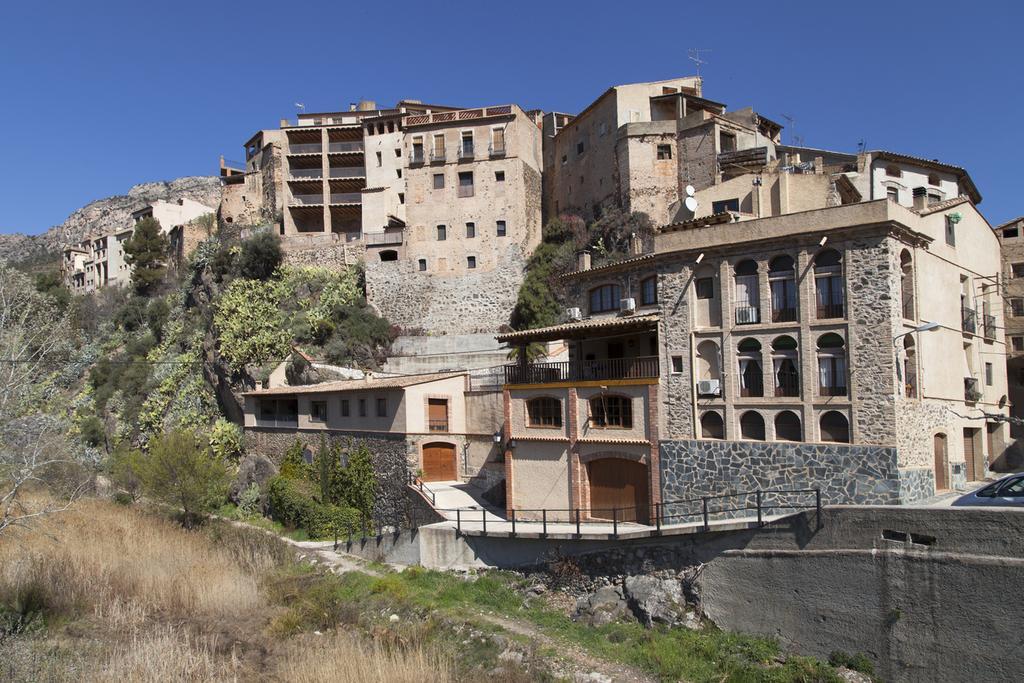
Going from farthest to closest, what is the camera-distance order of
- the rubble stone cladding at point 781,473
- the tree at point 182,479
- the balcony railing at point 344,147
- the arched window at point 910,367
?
the balcony railing at point 344,147 < the tree at point 182,479 < the arched window at point 910,367 < the rubble stone cladding at point 781,473

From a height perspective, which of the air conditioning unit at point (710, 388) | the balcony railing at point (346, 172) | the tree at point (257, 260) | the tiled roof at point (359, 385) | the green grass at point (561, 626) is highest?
the balcony railing at point (346, 172)

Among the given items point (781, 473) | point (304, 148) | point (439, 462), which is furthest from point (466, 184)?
point (781, 473)

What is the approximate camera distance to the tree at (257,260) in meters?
51.7

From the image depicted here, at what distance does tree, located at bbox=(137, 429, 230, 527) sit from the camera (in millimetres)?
32062

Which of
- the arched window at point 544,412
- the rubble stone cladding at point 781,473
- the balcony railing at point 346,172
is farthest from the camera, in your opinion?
the balcony railing at point 346,172

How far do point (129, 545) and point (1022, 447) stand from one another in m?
32.4

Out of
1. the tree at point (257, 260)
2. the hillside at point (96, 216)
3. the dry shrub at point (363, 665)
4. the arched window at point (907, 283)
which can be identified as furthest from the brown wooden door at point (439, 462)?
the hillside at point (96, 216)

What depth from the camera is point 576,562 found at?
2117 cm

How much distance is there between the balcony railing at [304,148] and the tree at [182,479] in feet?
114

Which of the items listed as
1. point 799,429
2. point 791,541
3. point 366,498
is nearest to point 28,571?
point 366,498

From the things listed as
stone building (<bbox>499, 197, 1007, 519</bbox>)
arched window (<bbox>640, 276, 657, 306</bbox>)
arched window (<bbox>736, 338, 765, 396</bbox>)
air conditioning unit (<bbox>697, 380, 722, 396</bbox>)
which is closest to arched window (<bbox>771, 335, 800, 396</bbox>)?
stone building (<bbox>499, 197, 1007, 519</bbox>)

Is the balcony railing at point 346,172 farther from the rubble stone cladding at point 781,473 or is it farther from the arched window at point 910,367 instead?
the arched window at point 910,367

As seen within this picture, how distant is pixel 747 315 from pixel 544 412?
26.2 feet

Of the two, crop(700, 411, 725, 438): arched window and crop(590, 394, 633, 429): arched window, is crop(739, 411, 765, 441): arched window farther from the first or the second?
crop(590, 394, 633, 429): arched window
